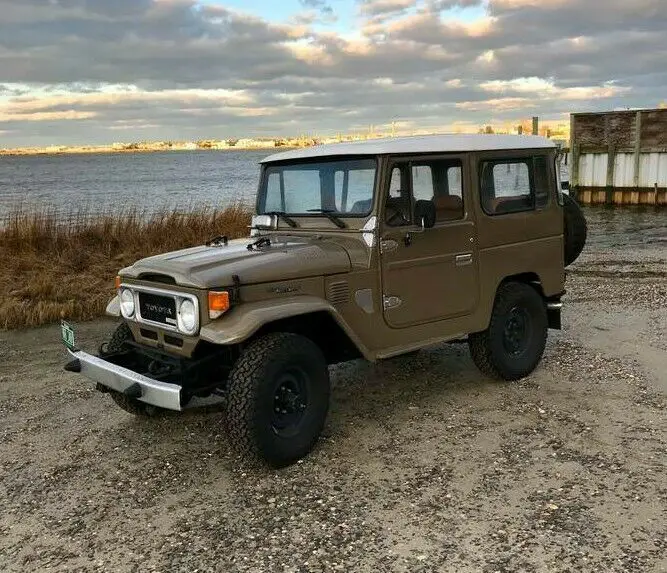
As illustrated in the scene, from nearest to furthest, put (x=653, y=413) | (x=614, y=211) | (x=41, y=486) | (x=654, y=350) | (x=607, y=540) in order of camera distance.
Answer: (x=607, y=540)
(x=41, y=486)
(x=653, y=413)
(x=654, y=350)
(x=614, y=211)

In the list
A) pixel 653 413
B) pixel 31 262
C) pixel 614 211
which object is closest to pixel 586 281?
pixel 653 413

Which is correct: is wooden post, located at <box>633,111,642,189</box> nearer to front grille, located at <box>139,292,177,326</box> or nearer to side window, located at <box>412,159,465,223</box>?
side window, located at <box>412,159,465,223</box>

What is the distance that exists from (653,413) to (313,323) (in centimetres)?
280

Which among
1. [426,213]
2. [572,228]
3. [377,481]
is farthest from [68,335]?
[572,228]

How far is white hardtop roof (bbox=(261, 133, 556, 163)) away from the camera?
502 centimetres

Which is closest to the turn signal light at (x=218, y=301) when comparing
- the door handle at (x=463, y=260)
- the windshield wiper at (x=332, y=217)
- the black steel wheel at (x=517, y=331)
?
the windshield wiper at (x=332, y=217)

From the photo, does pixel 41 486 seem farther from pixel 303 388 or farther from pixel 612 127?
pixel 612 127

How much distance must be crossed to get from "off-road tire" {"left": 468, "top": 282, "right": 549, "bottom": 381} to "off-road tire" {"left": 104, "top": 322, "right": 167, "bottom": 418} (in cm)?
279

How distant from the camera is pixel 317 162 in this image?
5.29m

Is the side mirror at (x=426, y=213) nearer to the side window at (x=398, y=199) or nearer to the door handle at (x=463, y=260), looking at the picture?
the side window at (x=398, y=199)

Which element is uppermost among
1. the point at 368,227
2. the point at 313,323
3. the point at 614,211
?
the point at 368,227

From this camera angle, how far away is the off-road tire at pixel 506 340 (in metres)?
5.84

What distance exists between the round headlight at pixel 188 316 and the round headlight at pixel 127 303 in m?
0.68

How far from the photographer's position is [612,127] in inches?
1057
